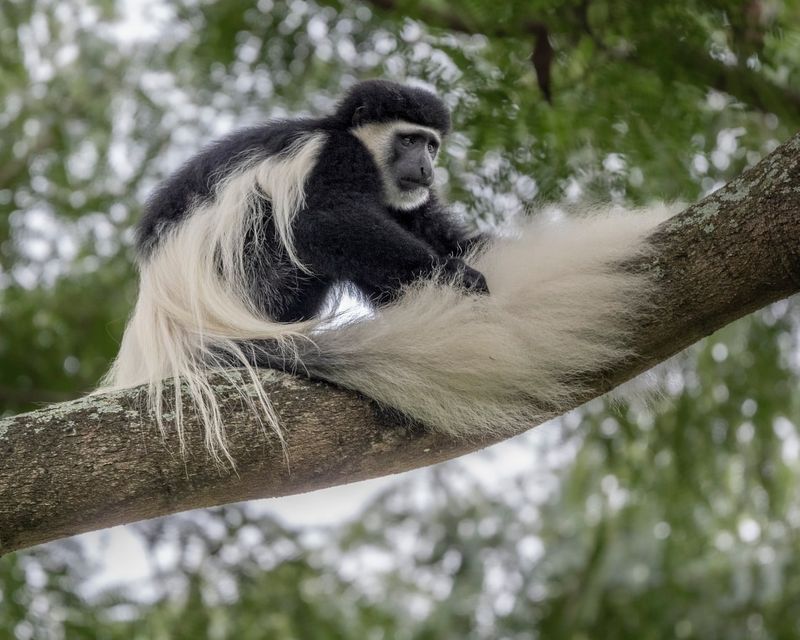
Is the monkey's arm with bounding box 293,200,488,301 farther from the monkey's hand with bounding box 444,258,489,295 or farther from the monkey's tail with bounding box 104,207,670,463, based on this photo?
the monkey's tail with bounding box 104,207,670,463

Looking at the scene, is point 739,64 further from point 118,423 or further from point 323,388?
point 118,423

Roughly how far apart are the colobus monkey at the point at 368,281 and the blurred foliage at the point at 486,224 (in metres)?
0.41

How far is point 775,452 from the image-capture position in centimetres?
346

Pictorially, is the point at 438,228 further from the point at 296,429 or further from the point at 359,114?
the point at 296,429

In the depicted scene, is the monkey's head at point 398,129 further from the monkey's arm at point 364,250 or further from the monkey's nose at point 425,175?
the monkey's arm at point 364,250

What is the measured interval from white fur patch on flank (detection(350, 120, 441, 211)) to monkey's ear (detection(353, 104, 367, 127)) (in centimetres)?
2

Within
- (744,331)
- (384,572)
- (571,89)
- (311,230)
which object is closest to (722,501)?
(744,331)

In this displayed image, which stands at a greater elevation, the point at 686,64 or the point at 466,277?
the point at 686,64

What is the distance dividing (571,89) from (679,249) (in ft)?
4.12

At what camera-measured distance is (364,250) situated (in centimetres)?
214

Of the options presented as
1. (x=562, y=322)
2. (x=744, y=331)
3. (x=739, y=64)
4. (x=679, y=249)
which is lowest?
(x=744, y=331)

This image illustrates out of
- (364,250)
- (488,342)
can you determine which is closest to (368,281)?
(364,250)

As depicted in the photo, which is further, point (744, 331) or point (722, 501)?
point (722, 501)

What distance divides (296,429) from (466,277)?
507mm
